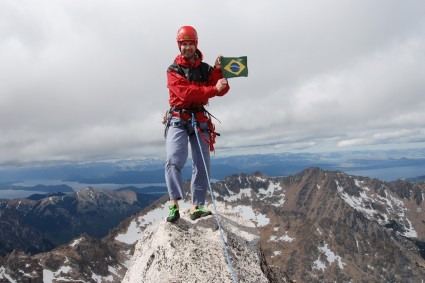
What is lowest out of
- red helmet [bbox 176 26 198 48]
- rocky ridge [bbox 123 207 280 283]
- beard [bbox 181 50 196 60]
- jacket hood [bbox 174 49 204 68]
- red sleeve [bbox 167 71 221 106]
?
rocky ridge [bbox 123 207 280 283]

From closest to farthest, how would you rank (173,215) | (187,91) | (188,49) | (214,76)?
(173,215) < (187,91) < (188,49) < (214,76)

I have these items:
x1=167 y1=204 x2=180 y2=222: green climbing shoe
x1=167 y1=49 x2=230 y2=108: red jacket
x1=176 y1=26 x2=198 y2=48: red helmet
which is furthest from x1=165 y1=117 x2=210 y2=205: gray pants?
x1=176 y1=26 x2=198 y2=48: red helmet

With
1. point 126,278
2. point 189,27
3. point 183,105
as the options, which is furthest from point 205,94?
point 126,278

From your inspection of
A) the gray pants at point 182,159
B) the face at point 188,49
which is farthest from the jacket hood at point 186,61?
the gray pants at point 182,159

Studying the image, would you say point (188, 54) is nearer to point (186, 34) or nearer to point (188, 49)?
point (188, 49)

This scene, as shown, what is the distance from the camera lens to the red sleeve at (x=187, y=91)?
920 cm

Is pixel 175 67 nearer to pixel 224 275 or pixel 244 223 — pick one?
pixel 244 223

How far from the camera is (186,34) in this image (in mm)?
9500

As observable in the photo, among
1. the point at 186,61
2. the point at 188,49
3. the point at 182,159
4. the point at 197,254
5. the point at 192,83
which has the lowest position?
the point at 197,254

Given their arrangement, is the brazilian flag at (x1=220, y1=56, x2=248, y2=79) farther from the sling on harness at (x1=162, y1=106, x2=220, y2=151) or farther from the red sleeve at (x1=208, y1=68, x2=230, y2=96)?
the sling on harness at (x1=162, y1=106, x2=220, y2=151)

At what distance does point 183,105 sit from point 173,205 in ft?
8.85

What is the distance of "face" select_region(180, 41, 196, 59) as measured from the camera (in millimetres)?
9578

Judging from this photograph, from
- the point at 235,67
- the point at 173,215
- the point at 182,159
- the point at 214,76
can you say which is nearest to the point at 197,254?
the point at 173,215

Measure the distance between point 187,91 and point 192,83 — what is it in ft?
1.80
